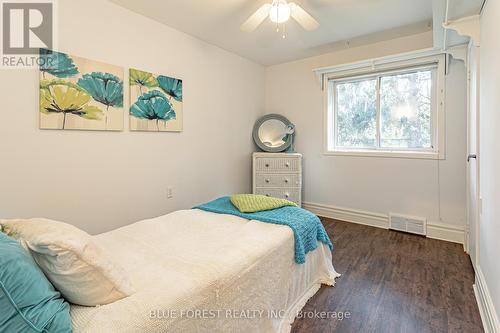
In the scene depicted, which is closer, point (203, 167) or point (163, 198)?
point (163, 198)

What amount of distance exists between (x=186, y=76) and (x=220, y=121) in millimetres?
735

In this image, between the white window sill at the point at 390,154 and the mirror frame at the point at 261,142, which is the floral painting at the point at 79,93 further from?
the white window sill at the point at 390,154

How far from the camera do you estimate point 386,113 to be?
3.37 m

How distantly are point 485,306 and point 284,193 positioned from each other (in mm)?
2310

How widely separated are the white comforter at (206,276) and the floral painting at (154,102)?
1.10 metres

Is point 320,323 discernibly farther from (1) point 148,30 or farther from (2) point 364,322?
(1) point 148,30

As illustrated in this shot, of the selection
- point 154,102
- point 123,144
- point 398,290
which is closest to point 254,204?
point 398,290

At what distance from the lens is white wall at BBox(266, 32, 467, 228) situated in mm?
2826

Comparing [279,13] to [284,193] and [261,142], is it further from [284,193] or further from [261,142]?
[284,193]

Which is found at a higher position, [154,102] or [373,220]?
[154,102]

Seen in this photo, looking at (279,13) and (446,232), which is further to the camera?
(446,232)

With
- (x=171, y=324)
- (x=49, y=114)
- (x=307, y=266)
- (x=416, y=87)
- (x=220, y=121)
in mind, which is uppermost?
(x=416, y=87)

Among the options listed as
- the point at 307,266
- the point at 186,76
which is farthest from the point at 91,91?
the point at 307,266

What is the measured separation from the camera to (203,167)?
129 inches
